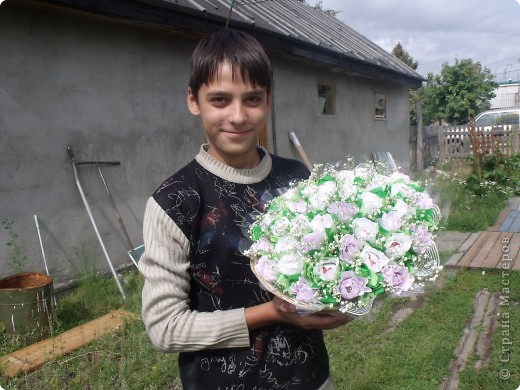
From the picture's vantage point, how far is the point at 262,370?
1.31 m

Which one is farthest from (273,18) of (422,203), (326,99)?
(422,203)

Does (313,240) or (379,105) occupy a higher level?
(379,105)

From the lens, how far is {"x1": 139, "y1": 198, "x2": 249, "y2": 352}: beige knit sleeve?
122 cm

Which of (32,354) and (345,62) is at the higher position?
(345,62)

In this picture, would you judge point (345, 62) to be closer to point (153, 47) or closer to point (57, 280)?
point (153, 47)

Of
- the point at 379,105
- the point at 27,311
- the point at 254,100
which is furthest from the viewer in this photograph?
the point at 379,105

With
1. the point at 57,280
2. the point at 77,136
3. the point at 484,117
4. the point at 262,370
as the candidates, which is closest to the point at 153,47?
the point at 77,136

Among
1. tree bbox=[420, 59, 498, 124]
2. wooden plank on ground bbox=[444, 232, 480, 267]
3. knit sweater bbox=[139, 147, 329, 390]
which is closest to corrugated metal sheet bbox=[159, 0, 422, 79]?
wooden plank on ground bbox=[444, 232, 480, 267]

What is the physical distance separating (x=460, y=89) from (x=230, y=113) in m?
21.3

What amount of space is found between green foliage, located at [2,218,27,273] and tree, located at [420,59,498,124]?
1888 cm

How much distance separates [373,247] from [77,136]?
4247 millimetres

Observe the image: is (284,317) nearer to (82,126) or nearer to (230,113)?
(230,113)

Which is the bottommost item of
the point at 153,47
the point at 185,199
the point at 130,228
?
the point at 130,228

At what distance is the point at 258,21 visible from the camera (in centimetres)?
731
